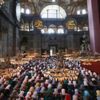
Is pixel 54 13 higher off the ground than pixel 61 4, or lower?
lower

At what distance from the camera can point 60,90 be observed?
4.42 m

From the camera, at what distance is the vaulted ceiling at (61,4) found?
4022cm

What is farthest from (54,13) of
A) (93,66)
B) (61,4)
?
(93,66)

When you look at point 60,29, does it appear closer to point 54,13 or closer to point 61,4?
point 54,13

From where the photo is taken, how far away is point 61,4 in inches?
1622

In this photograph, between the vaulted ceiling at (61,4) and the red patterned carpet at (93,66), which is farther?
the vaulted ceiling at (61,4)

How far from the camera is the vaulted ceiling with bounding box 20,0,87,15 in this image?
40.2 m

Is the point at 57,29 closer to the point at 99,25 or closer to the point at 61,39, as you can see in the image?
the point at 61,39

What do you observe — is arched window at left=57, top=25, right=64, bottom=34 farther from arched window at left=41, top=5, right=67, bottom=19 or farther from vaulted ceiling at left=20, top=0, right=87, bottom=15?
vaulted ceiling at left=20, top=0, right=87, bottom=15

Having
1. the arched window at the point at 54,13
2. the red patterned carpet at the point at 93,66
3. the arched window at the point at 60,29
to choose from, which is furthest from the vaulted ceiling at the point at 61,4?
the red patterned carpet at the point at 93,66

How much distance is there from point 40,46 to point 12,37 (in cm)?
1415

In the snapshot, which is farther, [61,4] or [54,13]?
[54,13]

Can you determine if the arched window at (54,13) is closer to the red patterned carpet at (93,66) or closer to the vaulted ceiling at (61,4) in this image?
the vaulted ceiling at (61,4)

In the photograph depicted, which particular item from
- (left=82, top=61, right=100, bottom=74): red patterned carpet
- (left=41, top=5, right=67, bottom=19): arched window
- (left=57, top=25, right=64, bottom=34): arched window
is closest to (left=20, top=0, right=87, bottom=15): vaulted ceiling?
(left=41, top=5, right=67, bottom=19): arched window
